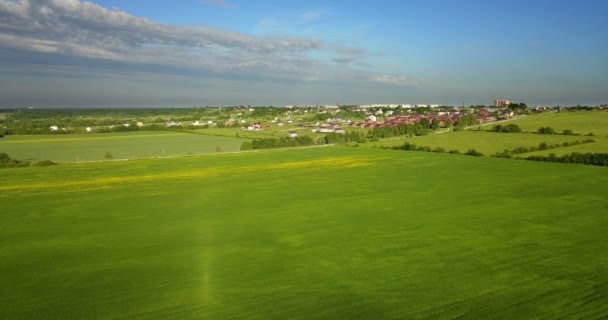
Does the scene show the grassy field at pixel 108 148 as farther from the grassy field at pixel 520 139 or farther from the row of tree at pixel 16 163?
the grassy field at pixel 520 139

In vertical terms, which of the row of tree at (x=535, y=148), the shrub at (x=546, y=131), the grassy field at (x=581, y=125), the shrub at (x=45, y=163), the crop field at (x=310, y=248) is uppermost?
the grassy field at (x=581, y=125)

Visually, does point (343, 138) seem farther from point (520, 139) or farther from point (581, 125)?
point (581, 125)

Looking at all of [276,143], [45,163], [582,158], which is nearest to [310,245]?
[582,158]

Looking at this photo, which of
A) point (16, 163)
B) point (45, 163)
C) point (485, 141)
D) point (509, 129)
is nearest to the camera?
point (16, 163)

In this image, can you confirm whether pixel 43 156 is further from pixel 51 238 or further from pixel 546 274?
pixel 546 274

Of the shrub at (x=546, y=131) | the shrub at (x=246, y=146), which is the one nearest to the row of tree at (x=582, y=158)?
the shrub at (x=546, y=131)

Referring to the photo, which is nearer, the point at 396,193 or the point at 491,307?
the point at 491,307

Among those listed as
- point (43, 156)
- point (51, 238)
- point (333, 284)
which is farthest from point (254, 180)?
point (43, 156)

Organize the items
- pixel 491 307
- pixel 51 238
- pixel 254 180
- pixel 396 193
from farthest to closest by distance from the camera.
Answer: pixel 254 180, pixel 396 193, pixel 51 238, pixel 491 307

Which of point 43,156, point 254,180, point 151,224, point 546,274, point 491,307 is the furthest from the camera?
point 43,156
